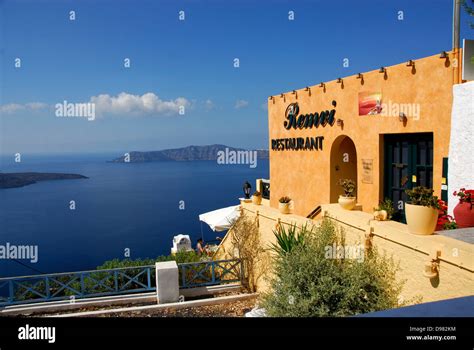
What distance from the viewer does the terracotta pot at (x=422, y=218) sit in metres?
5.95

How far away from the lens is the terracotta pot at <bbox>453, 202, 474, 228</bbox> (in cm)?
677

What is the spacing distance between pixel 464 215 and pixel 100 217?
58.4 metres

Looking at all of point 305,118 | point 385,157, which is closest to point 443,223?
point 385,157

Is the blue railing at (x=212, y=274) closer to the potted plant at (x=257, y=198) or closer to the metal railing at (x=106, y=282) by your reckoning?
the metal railing at (x=106, y=282)

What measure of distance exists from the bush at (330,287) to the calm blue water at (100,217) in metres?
31.9

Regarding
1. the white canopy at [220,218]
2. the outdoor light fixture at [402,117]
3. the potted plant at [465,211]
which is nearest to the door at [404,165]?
the outdoor light fixture at [402,117]

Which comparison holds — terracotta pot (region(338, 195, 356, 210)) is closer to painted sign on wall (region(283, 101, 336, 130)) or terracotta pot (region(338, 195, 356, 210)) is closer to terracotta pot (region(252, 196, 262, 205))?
terracotta pot (region(252, 196, 262, 205))

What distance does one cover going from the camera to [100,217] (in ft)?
196

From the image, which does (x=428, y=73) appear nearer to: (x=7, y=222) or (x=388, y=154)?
(x=388, y=154)

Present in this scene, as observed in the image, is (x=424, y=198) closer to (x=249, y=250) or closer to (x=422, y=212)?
(x=422, y=212)
